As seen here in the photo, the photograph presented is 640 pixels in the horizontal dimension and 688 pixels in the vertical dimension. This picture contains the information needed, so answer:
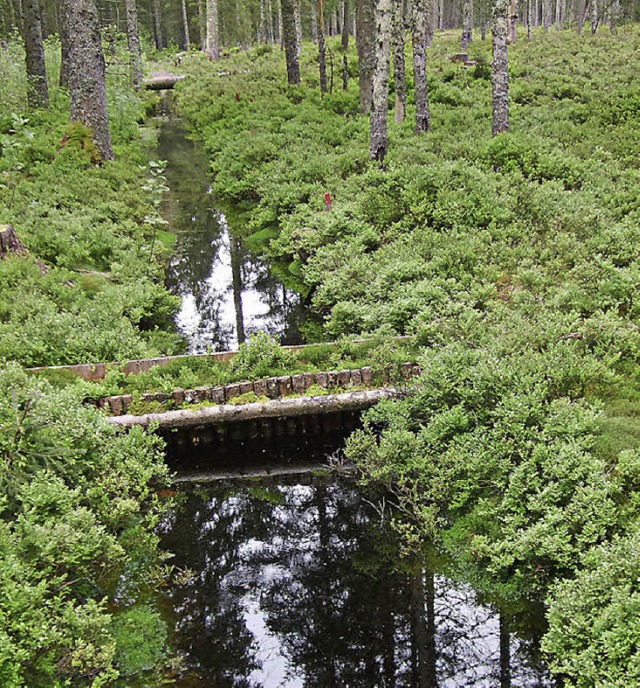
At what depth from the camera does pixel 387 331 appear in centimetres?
926

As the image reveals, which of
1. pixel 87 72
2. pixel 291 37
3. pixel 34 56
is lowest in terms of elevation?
pixel 87 72

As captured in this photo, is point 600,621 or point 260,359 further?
point 260,359

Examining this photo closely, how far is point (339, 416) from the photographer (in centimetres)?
859

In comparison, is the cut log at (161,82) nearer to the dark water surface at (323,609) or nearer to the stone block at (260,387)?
the stone block at (260,387)

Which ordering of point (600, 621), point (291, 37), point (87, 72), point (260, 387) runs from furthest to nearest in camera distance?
point (291, 37), point (87, 72), point (260, 387), point (600, 621)

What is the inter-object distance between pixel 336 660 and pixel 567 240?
8497mm

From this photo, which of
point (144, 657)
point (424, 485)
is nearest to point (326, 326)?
point (424, 485)

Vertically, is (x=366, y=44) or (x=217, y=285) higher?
(x=366, y=44)

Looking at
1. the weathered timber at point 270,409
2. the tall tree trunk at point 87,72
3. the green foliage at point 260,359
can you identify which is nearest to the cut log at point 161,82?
the tall tree trunk at point 87,72

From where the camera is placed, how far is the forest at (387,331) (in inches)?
210

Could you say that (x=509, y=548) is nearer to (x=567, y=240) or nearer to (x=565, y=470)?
(x=565, y=470)

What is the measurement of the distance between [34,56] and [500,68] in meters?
14.4

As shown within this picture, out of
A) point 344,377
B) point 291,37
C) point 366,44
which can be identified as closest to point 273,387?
point 344,377

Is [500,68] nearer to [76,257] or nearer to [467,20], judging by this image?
[76,257]
